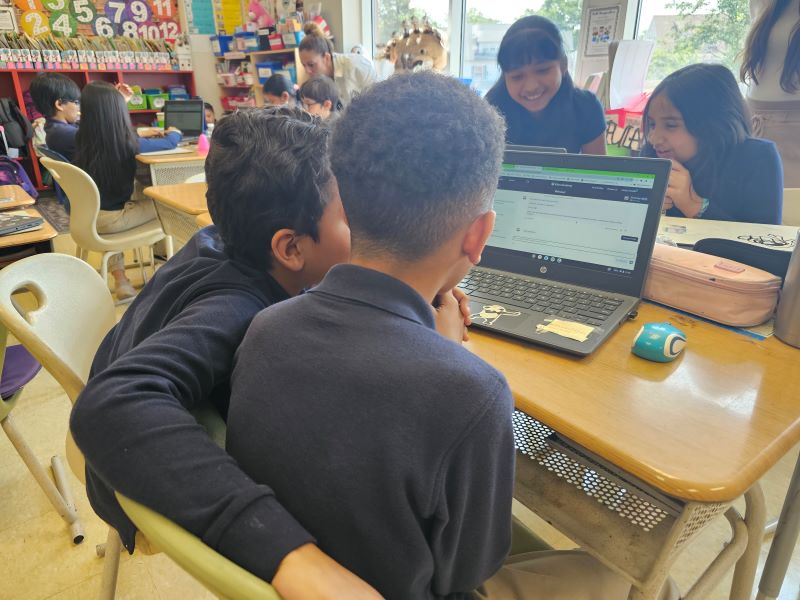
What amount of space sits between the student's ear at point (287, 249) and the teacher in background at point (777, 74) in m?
A: 1.96

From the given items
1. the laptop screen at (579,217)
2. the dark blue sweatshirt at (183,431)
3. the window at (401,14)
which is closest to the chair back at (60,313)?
the dark blue sweatshirt at (183,431)

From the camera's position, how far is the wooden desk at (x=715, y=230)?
45.6 inches

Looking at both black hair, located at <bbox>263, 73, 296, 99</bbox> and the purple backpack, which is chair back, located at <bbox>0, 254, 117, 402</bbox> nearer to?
the purple backpack

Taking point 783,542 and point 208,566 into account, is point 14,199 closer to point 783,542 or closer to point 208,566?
point 208,566

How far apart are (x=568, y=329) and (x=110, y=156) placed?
2.84 meters

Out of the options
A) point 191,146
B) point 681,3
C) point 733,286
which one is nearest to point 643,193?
point 733,286

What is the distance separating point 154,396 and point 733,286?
2.83 ft

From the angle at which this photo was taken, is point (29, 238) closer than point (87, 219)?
Yes

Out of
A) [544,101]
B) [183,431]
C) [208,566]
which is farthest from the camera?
[544,101]

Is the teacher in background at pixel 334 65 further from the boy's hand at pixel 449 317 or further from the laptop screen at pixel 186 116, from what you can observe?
the boy's hand at pixel 449 317

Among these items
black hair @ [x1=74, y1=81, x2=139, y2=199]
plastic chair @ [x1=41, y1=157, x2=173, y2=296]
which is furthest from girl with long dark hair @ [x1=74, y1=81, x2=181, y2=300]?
plastic chair @ [x1=41, y1=157, x2=173, y2=296]

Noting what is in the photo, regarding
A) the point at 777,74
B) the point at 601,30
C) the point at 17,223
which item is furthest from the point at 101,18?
the point at 777,74

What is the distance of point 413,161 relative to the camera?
57 centimetres

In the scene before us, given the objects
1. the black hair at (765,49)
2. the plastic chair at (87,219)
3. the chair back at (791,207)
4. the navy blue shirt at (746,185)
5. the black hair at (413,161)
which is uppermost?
the black hair at (765,49)
